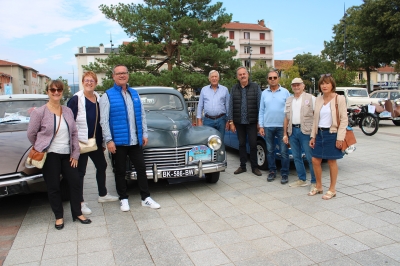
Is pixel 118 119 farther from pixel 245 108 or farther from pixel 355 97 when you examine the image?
pixel 355 97

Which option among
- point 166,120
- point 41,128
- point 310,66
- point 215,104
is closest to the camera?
point 41,128

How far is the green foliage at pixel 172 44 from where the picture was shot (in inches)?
767

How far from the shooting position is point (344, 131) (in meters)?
4.52

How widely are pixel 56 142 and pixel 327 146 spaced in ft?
12.0

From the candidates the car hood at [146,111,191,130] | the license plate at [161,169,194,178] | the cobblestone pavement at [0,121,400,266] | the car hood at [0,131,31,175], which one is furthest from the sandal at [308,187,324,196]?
the car hood at [0,131,31,175]

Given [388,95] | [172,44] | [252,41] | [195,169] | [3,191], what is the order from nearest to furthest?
[3,191]
[195,169]
[388,95]
[172,44]
[252,41]

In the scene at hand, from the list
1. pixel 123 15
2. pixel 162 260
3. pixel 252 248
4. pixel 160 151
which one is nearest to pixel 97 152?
pixel 160 151

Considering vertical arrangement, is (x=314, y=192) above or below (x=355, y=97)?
below

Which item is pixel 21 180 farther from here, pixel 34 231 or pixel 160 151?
pixel 160 151

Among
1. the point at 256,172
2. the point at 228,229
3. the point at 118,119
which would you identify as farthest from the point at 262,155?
the point at 118,119

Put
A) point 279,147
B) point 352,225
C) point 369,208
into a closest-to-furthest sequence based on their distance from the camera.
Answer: point 352,225 → point 369,208 → point 279,147

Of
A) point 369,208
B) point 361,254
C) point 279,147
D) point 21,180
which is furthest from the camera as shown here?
point 279,147

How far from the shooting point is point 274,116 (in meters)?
5.70

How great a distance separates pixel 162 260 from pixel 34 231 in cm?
188
